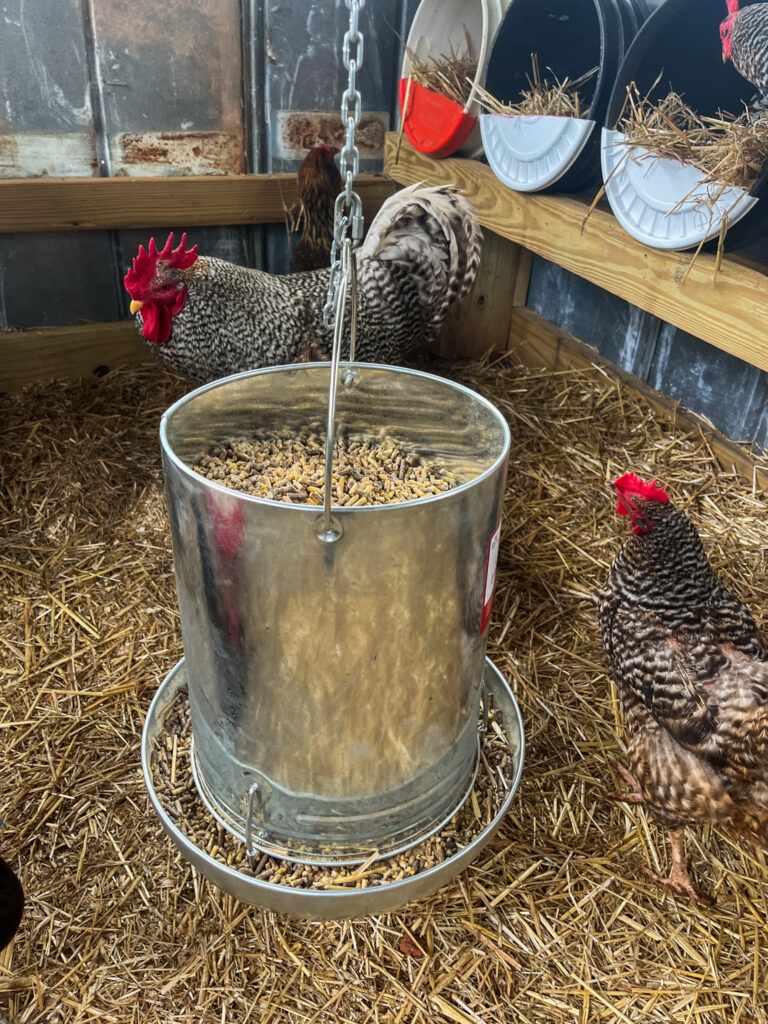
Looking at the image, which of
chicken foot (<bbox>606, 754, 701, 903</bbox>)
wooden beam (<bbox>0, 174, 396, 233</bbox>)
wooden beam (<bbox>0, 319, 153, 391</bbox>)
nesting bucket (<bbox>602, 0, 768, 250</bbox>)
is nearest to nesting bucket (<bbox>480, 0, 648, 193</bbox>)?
nesting bucket (<bbox>602, 0, 768, 250</bbox>)

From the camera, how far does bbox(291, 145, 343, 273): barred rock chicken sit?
3.07 metres

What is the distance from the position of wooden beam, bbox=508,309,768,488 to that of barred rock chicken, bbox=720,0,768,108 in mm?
1186

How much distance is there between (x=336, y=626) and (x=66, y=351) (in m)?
2.68

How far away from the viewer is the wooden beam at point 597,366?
8.38ft

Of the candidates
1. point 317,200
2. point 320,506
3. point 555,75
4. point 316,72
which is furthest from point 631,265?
point 316,72

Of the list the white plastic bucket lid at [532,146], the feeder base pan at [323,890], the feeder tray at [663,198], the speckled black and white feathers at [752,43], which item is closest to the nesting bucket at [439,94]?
the white plastic bucket lid at [532,146]

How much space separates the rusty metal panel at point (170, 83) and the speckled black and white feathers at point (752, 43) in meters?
2.08

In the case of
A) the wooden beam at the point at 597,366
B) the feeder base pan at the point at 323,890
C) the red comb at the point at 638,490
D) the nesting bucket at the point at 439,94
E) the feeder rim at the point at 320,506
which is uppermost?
the nesting bucket at the point at 439,94

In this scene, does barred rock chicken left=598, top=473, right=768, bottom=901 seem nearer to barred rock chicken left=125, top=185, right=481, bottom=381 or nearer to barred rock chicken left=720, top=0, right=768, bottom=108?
barred rock chicken left=720, top=0, right=768, bottom=108

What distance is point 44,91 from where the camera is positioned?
2.77 m

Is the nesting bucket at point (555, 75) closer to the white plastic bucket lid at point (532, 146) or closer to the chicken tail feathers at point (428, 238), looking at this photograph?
the white plastic bucket lid at point (532, 146)

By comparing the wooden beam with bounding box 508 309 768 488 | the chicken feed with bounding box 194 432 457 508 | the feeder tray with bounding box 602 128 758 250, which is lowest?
the wooden beam with bounding box 508 309 768 488

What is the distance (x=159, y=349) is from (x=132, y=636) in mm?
1084

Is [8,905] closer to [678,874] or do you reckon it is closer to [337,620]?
[337,620]
